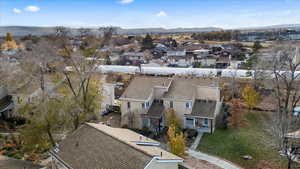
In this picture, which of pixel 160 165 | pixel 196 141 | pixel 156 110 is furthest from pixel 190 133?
pixel 160 165

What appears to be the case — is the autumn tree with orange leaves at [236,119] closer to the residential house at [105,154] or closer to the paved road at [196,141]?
the paved road at [196,141]

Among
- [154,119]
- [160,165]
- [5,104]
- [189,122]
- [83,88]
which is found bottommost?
[189,122]

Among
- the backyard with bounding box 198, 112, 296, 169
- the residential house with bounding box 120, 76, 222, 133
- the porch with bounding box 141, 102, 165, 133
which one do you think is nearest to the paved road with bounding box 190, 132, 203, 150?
the backyard with bounding box 198, 112, 296, 169

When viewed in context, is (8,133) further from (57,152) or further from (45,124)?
(57,152)

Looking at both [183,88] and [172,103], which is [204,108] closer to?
[183,88]

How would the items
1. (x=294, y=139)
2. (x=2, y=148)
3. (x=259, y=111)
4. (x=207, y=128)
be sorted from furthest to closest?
(x=259, y=111), (x=207, y=128), (x=2, y=148), (x=294, y=139)

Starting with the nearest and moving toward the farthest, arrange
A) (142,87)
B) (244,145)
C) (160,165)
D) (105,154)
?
1. (160,165)
2. (105,154)
3. (244,145)
4. (142,87)

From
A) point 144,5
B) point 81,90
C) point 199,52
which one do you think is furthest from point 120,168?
point 199,52

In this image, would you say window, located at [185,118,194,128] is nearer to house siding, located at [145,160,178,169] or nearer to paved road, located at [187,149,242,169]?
paved road, located at [187,149,242,169]
